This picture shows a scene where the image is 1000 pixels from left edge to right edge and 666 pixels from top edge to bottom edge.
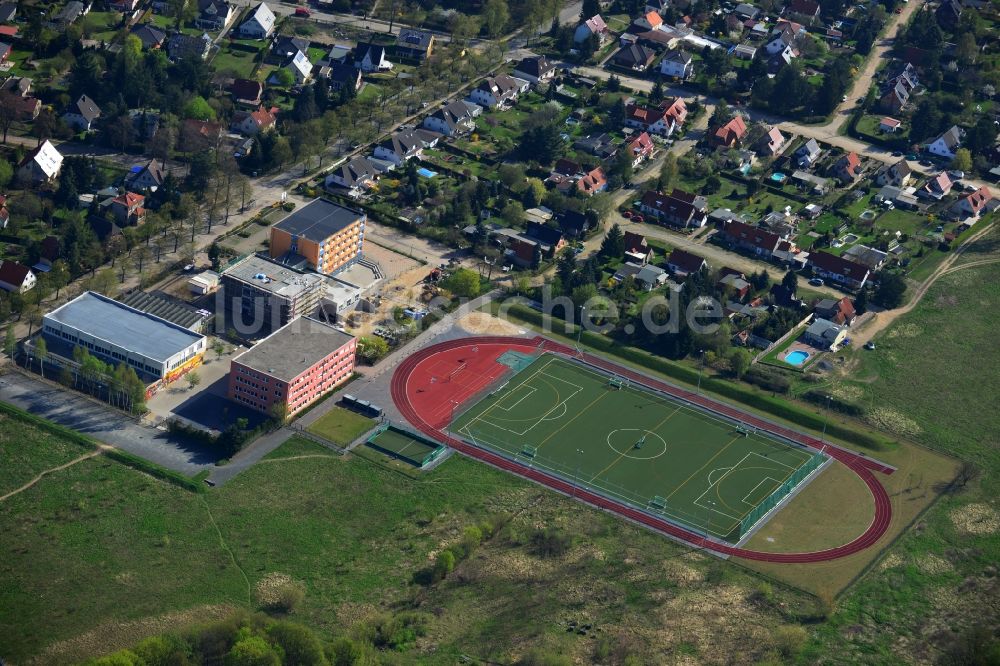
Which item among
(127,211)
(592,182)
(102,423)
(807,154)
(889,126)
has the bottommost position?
(102,423)

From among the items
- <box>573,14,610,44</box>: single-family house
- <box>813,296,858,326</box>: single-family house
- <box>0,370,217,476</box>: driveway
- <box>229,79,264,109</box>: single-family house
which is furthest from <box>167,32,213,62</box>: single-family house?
<box>813,296,858,326</box>: single-family house

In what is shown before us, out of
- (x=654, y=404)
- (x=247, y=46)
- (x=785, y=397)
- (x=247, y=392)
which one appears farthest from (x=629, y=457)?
(x=247, y=46)

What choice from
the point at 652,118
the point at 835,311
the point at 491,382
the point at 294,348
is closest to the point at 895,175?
the point at 652,118

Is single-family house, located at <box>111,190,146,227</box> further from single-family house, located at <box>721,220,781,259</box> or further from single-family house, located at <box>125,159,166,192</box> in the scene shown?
single-family house, located at <box>721,220,781,259</box>

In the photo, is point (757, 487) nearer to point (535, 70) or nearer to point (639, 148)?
point (639, 148)

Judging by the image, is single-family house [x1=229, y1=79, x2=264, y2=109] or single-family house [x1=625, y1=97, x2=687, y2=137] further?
single-family house [x1=625, y1=97, x2=687, y2=137]

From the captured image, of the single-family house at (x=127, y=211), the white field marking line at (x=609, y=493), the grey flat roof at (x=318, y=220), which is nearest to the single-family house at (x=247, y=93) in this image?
the single-family house at (x=127, y=211)

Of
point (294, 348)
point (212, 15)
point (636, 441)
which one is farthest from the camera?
point (212, 15)
